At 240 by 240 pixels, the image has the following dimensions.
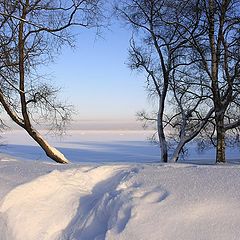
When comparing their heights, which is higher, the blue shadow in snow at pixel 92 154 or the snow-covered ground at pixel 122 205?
the snow-covered ground at pixel 122 205

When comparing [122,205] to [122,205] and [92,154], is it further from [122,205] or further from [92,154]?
[92,154]

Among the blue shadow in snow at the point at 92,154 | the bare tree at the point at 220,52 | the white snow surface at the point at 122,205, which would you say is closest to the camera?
the white snow surface at the point at 122,205

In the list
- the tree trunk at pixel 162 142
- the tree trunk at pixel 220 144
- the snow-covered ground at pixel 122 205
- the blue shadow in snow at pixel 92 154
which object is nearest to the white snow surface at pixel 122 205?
the snow-covered ground at pixel 122 205

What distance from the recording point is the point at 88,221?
385cm

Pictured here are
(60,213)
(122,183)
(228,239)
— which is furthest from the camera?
(122,183)

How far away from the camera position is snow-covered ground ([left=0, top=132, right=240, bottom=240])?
3260 millimetres

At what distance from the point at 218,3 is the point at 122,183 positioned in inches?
344

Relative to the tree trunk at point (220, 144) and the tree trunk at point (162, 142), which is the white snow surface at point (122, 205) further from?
the tree trunk at point (162, 142)

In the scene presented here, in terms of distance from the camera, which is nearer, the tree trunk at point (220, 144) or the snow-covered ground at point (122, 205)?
the snow-covered ground at point (122, 205)

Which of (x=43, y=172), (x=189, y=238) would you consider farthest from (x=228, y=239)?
(x=43, y=172)

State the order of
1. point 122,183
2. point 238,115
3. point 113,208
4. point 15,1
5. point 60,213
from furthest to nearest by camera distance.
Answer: point 238,115
point 15,1
point 122,183
point 60,213
point 113,208

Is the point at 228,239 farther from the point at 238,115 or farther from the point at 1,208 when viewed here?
the point at 238,115

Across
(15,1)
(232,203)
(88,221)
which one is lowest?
(88,221)

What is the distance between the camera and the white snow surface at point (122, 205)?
3260 millimetres
